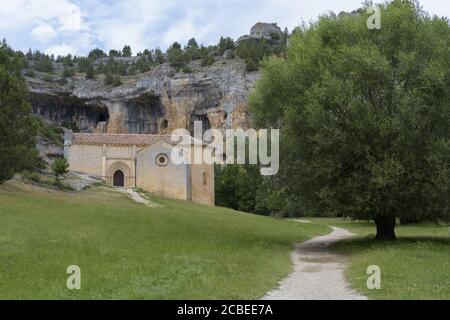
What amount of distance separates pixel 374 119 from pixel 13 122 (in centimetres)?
2250

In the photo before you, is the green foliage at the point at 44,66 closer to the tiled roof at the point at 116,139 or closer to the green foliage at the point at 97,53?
the green foliage at the point at 97,53

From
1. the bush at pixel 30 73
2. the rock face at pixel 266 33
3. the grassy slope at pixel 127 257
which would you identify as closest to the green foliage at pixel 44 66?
the bush at pixel 30 73

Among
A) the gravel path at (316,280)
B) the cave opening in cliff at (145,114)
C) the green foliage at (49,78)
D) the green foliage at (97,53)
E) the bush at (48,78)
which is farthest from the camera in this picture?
the green foliage at (97,53)

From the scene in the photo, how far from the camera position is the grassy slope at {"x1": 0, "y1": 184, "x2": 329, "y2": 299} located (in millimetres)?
11719

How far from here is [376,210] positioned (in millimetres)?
22391

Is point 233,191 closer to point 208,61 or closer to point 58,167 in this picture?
point 208,61

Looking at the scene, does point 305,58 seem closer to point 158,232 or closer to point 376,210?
point 376,210

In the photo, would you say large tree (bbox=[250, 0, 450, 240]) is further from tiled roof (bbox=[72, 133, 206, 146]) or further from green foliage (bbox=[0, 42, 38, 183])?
tiled roof (bbox=[72, 133, 206, 146])

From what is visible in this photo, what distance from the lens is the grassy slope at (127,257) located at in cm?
1172

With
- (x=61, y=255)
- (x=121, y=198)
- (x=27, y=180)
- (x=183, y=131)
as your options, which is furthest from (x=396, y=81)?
(x=183, y=131)

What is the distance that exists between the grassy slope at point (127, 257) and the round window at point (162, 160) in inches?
1291

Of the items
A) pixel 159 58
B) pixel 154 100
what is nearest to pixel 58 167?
pixel 154 100

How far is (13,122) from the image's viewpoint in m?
32.0

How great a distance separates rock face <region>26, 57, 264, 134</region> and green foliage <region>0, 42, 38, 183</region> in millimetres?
52194
